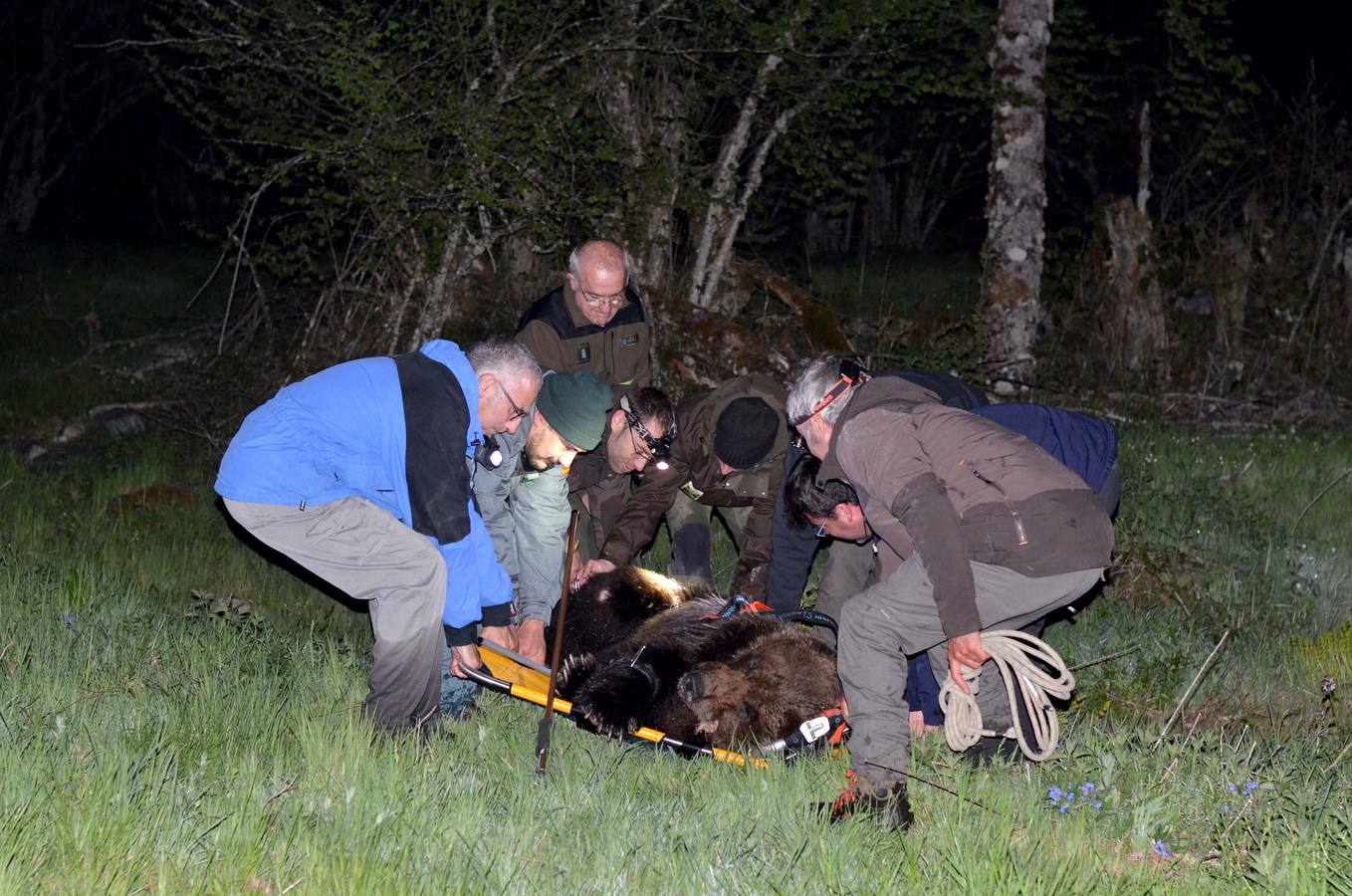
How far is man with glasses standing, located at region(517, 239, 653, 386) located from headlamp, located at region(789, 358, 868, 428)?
2515 millimetres

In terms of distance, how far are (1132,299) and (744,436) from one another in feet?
26.3

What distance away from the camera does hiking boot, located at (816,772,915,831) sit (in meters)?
4.17

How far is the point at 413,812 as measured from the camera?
12.9ft

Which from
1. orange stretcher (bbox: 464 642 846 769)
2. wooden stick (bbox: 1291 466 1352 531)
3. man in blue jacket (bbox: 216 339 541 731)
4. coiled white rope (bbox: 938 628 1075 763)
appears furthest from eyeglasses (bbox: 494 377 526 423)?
wooden stick (bbox: 1291 466 1352 531)

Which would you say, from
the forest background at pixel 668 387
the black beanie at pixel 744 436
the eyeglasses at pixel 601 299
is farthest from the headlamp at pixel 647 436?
the forest background at pixel 668 387

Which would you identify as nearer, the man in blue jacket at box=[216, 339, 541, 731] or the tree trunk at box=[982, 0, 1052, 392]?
the man in blue jacket at box=[216, 339, 541, 731]

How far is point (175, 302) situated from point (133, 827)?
15.5 m

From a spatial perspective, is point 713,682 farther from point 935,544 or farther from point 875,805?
point 935,544

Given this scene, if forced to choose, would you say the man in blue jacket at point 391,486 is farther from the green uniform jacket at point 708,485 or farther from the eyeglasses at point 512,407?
the green uniform jacket at point 708,485

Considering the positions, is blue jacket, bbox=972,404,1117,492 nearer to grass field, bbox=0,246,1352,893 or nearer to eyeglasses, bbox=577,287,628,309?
grass field, bbox=0,246,1352,893

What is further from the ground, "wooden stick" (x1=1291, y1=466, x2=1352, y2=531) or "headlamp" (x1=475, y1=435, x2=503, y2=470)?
"headlamp" (x1=475, y1=435, x2=503, y2=470)

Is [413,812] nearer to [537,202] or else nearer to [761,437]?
[761,437]

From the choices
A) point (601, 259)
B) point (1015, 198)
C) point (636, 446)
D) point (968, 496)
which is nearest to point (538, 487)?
point (636, 446)

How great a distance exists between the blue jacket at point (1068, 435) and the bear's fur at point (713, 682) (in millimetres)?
1267
